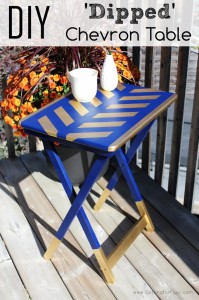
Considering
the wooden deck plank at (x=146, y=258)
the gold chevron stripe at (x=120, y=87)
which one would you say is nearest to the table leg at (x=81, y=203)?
the wooden deck plank at (x=146, y=258)

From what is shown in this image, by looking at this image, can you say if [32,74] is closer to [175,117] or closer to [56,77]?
[56,77]

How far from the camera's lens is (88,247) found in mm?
2430

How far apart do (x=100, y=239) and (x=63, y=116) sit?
0.84 metres

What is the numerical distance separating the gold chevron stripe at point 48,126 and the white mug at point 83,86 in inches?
9.2

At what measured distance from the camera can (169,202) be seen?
2783 mm

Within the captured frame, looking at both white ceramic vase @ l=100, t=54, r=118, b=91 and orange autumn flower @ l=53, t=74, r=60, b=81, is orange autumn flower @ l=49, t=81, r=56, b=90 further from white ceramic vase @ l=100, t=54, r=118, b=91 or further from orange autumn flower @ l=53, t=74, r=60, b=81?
white ceramic vase @ l=100, t=54, r=118, b=91

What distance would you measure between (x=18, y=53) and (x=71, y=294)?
1483 millimetres

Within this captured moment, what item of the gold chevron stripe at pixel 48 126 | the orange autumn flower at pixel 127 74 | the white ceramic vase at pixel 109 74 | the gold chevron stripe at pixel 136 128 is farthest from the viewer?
the orange autumn flower at pixel 127 74

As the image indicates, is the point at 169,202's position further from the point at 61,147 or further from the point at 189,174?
the point at 61,147

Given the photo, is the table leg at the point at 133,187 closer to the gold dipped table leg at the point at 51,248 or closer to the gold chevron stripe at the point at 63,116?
the gold chevron stripe at the point at 63,116

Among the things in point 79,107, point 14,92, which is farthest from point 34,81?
point 79,107

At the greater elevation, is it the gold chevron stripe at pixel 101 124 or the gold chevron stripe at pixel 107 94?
the gold chevron stripe at pixel 107 94

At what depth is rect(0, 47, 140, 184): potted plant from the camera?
2.56 meters

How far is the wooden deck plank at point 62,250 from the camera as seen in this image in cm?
219
